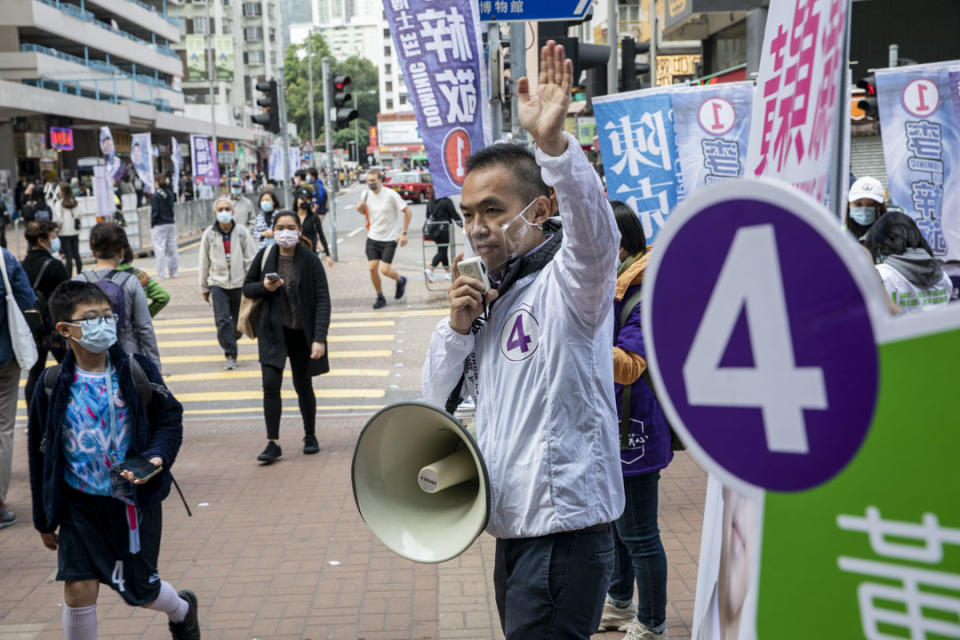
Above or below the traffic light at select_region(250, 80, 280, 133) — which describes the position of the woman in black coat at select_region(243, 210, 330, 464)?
below

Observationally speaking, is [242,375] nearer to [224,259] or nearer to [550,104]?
[224,259]

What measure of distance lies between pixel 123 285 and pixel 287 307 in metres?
1.47

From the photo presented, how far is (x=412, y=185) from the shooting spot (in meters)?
47.9

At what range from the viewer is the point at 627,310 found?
13.1 feet

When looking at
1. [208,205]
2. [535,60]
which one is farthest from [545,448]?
[208,205]

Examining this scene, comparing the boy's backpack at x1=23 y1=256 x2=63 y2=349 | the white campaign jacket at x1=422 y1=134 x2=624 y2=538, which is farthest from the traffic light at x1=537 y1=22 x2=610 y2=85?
the white campaign jacket at x1=422 y1=134 x2=624 y2=538

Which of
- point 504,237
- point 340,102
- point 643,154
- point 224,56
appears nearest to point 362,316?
point 340,102

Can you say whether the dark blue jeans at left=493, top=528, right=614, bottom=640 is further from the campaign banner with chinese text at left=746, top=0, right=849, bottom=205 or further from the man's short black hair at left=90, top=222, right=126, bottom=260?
the man's short black hair at left=90, top=222, right=126, bottom=260

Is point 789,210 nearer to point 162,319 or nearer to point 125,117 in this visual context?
point 162,319

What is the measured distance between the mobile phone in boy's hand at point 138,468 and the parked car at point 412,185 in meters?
43.6

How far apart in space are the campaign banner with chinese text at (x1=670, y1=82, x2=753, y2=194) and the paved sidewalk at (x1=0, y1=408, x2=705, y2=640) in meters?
2.29

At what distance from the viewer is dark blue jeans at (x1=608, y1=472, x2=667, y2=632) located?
4113 mm

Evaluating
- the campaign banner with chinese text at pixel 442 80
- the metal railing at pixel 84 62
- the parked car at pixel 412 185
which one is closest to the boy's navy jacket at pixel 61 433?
the campaign banner with chinese text at pixel 442 80

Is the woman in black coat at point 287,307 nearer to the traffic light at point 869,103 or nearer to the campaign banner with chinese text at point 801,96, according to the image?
the campaign banner with chinese text at point 801,96
